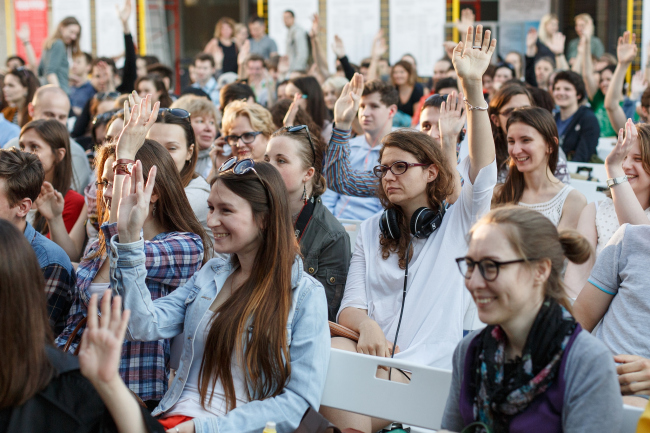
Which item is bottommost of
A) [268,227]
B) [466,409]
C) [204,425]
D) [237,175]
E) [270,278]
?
[204,425]

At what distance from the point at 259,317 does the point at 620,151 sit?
5.64 feet

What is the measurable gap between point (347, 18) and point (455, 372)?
36.2ft

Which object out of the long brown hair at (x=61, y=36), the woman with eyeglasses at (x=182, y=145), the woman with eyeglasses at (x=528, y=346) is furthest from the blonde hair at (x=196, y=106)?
the long brown hair at (x=61, y=36)

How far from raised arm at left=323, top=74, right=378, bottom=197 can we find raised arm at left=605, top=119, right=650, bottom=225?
1.42 meters

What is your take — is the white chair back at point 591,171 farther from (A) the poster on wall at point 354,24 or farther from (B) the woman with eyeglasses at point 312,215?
(A) the poster on wall at point 354,24

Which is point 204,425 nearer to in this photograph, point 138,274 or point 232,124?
Result: point 138,274

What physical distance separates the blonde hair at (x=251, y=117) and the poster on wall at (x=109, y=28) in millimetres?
9067

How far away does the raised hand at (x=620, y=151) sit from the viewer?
2930 mm

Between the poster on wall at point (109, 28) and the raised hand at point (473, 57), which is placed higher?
the poster on wall at point (109, 28)

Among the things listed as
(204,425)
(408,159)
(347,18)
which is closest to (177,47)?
(347,18)

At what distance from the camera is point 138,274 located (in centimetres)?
226

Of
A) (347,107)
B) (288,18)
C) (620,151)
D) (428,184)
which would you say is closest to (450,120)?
(428,184)

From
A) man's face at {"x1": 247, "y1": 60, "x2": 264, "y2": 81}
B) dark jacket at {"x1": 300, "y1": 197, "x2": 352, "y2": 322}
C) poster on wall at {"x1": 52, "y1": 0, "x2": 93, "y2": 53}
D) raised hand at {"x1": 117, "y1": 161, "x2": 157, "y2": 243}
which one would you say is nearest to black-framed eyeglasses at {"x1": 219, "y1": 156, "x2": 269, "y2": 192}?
raised hand at {"x1": 117, "y1": 161, "x2": 157, "y2": 243}

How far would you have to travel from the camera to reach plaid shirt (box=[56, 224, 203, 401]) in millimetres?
2607
